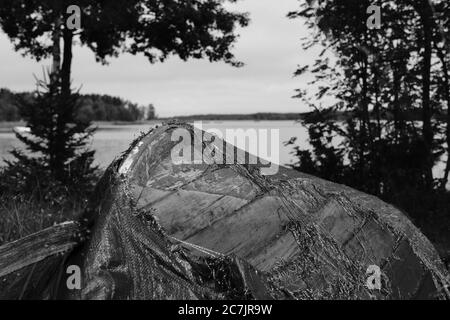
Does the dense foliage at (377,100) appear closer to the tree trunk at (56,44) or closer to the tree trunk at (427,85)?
the tree trunk at (427,85)

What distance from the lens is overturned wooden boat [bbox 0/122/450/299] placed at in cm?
279

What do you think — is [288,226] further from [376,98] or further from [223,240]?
[376,98]

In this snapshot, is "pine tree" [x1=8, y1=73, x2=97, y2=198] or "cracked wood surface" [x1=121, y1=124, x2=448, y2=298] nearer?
"cracked wood surface" [x1=121, y1=124, x2=448, y2=298]

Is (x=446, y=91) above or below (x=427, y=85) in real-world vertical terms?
below

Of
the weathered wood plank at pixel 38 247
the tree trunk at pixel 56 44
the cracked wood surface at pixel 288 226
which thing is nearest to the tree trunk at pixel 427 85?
the cracked wood surface at pixel 288 226

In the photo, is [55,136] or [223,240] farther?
[55,136]

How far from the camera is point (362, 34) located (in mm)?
8914

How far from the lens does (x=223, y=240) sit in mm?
3059

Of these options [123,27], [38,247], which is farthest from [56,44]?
[38,247]

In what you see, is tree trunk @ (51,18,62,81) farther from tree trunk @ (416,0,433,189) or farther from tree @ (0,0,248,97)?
tree trunk @ (416,0,433,189)

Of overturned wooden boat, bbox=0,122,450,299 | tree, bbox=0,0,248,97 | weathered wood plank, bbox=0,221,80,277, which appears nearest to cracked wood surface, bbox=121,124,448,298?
overturned wooden boat, bbox=0,122,450,299

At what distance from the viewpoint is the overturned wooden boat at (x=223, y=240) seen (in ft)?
9.14

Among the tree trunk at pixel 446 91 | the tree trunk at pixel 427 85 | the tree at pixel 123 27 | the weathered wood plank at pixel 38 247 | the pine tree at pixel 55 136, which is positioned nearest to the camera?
the weathered wood plank at pixel 38 247
